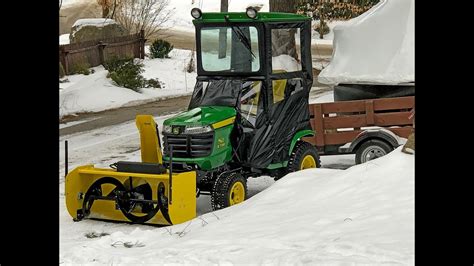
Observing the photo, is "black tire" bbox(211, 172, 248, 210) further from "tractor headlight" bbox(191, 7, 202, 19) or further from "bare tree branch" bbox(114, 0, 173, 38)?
"bare tree branch" bbox(114, 0, 173, 38)

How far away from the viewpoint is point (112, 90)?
68.5ft

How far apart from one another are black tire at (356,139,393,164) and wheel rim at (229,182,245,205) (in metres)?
2.16

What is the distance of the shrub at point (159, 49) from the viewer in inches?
1013

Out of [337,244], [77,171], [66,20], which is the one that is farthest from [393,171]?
[66,20]

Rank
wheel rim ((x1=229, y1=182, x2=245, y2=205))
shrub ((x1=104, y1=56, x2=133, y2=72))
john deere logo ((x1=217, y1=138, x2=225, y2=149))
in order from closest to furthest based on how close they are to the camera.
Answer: wheel rim ((x1=229, y1=182, x2=245, y2=205))
john deere logo ((x1=217, y1=138, x2=225, y2=149))
shrub ((x1=104, y1=56, x2=133, y2=72))

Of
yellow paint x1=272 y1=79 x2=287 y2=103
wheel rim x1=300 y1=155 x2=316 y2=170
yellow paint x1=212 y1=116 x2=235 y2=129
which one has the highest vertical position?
yellow paint x1=272 y1=79 x2=287 y2=103

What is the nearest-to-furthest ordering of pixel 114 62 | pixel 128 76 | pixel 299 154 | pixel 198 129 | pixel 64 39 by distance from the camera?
pixel 198 129
pixel 299 154
pixel 128 76
pixel 114 62
pixel 64 39

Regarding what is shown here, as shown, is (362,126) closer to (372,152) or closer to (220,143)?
(372,152)

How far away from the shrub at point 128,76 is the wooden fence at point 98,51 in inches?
46.2

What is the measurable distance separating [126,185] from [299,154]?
7.25 feet

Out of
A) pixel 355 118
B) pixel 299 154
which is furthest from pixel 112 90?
pixel 299 154

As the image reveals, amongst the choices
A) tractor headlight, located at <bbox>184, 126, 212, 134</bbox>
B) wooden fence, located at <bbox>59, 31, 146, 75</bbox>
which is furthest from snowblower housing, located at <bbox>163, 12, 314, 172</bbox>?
wooden fence, located at <bbox>59, 31, 146, 75</bbox>

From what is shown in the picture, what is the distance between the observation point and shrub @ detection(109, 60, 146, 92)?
70.2 ft

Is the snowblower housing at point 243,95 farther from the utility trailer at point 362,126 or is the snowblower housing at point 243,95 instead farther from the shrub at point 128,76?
the shrub at point 128,76
